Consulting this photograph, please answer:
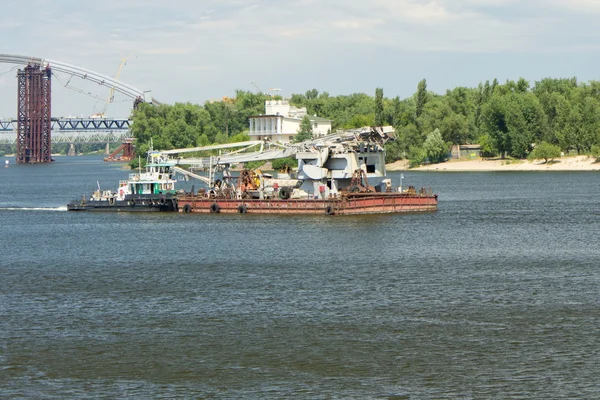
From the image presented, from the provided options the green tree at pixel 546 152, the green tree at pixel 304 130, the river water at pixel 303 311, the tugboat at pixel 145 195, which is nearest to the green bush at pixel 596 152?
the green tree at pixel 546 152

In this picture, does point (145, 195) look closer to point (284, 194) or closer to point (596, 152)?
point (284, 194)

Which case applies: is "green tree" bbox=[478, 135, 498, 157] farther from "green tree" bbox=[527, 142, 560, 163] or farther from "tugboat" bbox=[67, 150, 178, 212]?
"tugboat" bbox=[67, 150, 178, 212]

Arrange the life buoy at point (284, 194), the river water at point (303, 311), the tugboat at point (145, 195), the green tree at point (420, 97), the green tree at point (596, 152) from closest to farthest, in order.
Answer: the river water at point (303, 311) → the life buoy at point (284, 194) → the tugboat at point (145, 195) → the green tree at point (596, 152) → the green tree at point (420, 97)

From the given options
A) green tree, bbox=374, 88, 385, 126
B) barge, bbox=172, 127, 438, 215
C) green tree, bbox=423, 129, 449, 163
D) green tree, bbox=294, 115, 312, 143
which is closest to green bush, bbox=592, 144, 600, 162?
green tree, bbox=423, 129, 449, 163

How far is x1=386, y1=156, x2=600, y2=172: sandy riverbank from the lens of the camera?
15750cm

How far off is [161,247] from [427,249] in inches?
611

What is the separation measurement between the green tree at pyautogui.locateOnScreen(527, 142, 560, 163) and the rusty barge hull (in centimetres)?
8182

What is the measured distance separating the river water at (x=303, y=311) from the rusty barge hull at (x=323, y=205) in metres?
5.24

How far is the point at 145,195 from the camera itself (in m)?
83.6

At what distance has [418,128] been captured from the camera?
17762cm

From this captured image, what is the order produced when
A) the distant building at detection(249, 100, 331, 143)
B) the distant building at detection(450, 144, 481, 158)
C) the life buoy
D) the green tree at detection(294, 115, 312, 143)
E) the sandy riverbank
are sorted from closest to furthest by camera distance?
the life buoy, the sandy riverbank, the distant building at detection(249, 100, 331, 143), the green tree at detection(294, 115, 312, 143), the distant building at detection(450, 144, 481, 158)

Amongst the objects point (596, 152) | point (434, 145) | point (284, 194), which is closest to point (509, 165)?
point (434, 145)

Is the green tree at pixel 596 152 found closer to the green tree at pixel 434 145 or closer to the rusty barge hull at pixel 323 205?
the green tree at pixel 434 145

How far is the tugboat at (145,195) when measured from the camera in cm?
8288
